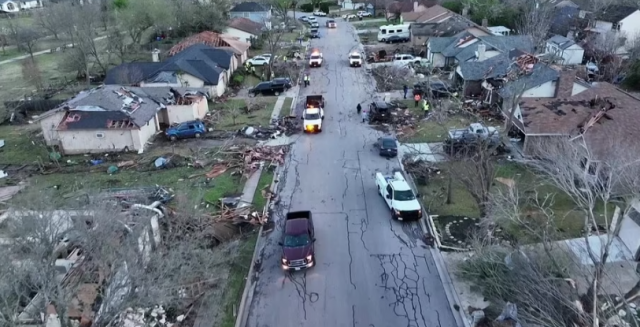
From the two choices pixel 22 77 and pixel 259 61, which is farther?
pixel 259 61

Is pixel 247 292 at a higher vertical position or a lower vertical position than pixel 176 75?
lower

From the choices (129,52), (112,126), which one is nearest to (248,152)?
(112,126)

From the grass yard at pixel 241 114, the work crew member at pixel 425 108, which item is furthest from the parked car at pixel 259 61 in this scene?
the work crew member at pixel 425 108

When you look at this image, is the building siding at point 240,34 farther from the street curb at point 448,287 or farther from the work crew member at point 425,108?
the street curb at point 448,287

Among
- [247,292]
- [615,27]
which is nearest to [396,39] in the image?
[615,27]

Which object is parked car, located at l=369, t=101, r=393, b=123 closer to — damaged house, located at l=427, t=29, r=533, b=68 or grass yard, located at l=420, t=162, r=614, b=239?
grass yard, located at l=420, t=162, r=614, b=239

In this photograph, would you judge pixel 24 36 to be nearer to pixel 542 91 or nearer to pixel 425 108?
pixel 425 108

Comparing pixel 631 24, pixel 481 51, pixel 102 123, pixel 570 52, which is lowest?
pixel 102 123
